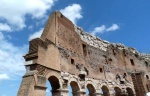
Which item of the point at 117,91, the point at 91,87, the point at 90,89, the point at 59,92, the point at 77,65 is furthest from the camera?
the point at 117,91

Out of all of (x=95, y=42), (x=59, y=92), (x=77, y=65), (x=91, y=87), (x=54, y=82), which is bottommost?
(x=59, y=92)

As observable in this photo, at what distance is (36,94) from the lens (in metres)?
9.45

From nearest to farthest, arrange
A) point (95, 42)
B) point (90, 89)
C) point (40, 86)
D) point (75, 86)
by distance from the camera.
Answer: point (40, 86)
point (75, 86)
point (90, 89)
point (95, 42)

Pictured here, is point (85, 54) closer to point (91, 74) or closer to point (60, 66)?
point (91, 74)

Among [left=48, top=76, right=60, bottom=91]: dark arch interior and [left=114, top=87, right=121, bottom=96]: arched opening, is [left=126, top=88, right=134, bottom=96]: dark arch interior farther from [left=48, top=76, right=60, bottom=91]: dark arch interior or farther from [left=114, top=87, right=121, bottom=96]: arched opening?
[left=48, top=76, right=60, bottom=91]: dark arch interior

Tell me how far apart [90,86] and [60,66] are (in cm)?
407

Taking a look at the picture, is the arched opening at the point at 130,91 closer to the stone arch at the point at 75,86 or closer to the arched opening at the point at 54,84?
the stone arch at the point at 75,86

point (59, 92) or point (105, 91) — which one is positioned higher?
point (105, 91)

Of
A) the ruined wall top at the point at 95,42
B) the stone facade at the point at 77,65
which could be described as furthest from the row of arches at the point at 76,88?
the ruined wall top at the point at 95,42

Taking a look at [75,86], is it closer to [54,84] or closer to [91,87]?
[91,87]

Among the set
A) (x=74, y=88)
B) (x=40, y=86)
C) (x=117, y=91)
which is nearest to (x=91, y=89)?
(x=74, y=88)

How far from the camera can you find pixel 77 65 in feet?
45.4

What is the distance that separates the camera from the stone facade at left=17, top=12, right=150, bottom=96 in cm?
1030

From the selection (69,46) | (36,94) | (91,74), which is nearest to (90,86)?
(91,74)
